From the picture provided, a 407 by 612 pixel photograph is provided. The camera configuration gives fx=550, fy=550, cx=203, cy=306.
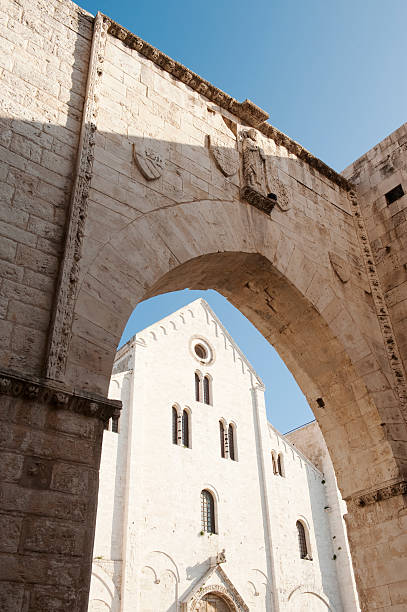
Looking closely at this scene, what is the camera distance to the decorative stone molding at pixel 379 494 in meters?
6.09

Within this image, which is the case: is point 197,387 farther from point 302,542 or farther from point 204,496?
point 302,542

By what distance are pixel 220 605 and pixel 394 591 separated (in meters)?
13.8

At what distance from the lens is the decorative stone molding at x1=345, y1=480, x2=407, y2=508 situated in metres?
6.09

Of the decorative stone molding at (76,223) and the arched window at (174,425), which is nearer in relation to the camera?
the decorative stone molding at (76,223)

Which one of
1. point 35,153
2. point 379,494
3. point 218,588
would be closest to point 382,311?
point 379,494

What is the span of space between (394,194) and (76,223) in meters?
5.58

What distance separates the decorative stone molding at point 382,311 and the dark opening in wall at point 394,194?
473 mm

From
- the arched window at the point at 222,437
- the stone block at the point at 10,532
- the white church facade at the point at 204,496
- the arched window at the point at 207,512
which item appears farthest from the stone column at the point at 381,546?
the arched window at the point at 222,437

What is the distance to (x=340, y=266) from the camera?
765 centimetres

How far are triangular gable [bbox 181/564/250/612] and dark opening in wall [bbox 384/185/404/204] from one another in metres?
13.8

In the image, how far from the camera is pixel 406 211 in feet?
26.9

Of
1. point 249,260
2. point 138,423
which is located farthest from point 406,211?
point 138,423

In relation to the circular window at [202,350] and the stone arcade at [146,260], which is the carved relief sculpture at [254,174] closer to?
the stone arcade at [146,260]

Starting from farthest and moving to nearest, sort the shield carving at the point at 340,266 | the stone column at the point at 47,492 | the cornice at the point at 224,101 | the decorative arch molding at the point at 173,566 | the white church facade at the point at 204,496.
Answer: the decorative arch molding at the point at 173,566 → the white church facade at the point at 204,496 → the shield carving at the point at 340,266 → the cornice at the point at 224,101 → the stone column at the point at 47,492
